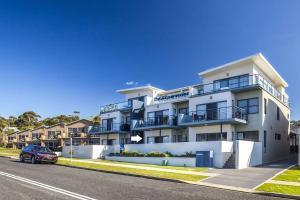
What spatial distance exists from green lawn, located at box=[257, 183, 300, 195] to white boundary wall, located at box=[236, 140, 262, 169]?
816 cm

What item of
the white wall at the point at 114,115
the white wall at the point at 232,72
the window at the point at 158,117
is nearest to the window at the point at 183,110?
the window at the point at 158,117

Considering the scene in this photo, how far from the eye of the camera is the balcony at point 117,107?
1582 inches

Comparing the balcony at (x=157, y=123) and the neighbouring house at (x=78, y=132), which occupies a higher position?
the balcony at (x=157, y=123)

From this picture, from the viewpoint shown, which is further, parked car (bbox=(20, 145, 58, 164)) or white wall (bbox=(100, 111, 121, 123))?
white wall (bbox=(100, 111, 121, 123))

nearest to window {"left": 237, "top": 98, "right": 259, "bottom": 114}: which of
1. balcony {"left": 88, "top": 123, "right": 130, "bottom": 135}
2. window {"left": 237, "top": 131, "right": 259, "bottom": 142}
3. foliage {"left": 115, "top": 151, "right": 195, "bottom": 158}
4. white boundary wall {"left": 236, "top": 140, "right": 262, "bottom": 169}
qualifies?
window {"left": 237, "top": 131, "right": 259, "bottom": 142}

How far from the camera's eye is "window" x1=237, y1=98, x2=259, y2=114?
27125mm

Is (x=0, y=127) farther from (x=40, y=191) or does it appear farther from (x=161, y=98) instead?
(x=40, y=191)

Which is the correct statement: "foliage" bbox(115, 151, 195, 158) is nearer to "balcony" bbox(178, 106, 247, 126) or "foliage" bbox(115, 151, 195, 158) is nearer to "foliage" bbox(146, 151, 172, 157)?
"foliage" bbox(146, 151, 172, 157)

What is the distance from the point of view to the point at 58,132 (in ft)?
215

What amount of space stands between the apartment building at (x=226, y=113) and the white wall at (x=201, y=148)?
90 mm

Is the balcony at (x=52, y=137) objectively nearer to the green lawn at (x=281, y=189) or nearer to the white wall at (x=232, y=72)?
the white wall at (x=232, y=72)

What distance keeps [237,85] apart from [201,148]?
8299mm

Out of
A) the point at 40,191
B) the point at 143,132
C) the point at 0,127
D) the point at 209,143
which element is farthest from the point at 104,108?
the point at 0,127

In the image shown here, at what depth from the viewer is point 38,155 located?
2406 centimetres
